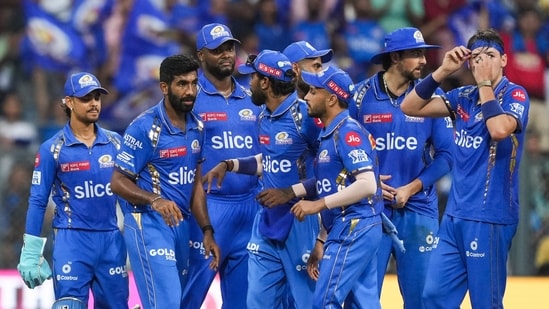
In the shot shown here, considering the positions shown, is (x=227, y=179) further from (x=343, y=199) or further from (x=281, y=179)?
(x=343, y=199)

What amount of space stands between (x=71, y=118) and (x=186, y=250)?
1.51 m

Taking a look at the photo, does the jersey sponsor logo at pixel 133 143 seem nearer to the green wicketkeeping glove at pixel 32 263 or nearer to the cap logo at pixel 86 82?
the cap logo at pixel 86 82

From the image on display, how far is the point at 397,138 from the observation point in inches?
408

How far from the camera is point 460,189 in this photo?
9531mm

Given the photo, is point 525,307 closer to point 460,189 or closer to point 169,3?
point 460,189

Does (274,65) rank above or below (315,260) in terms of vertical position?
above

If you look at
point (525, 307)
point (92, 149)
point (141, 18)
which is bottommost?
point (525, 307)

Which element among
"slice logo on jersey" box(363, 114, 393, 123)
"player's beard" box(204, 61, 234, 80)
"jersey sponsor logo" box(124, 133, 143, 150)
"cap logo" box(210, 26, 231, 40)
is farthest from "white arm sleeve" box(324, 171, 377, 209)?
"cap logo" box(210, 26, 231, 40)

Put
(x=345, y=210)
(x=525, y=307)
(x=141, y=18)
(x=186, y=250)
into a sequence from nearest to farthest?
(x=345, y=210) → (x=186, y=250) → (x=525, y=307) → (x=141, y=18)

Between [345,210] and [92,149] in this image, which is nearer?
[345,210]

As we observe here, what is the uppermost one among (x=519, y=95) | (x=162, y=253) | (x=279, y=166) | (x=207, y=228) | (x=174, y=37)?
(x=174, y=37)

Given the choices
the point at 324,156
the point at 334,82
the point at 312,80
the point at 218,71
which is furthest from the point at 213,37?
the point at 324,156

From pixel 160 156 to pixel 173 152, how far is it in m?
0.10

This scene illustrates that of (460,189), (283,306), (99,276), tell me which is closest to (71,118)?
(99,276)
